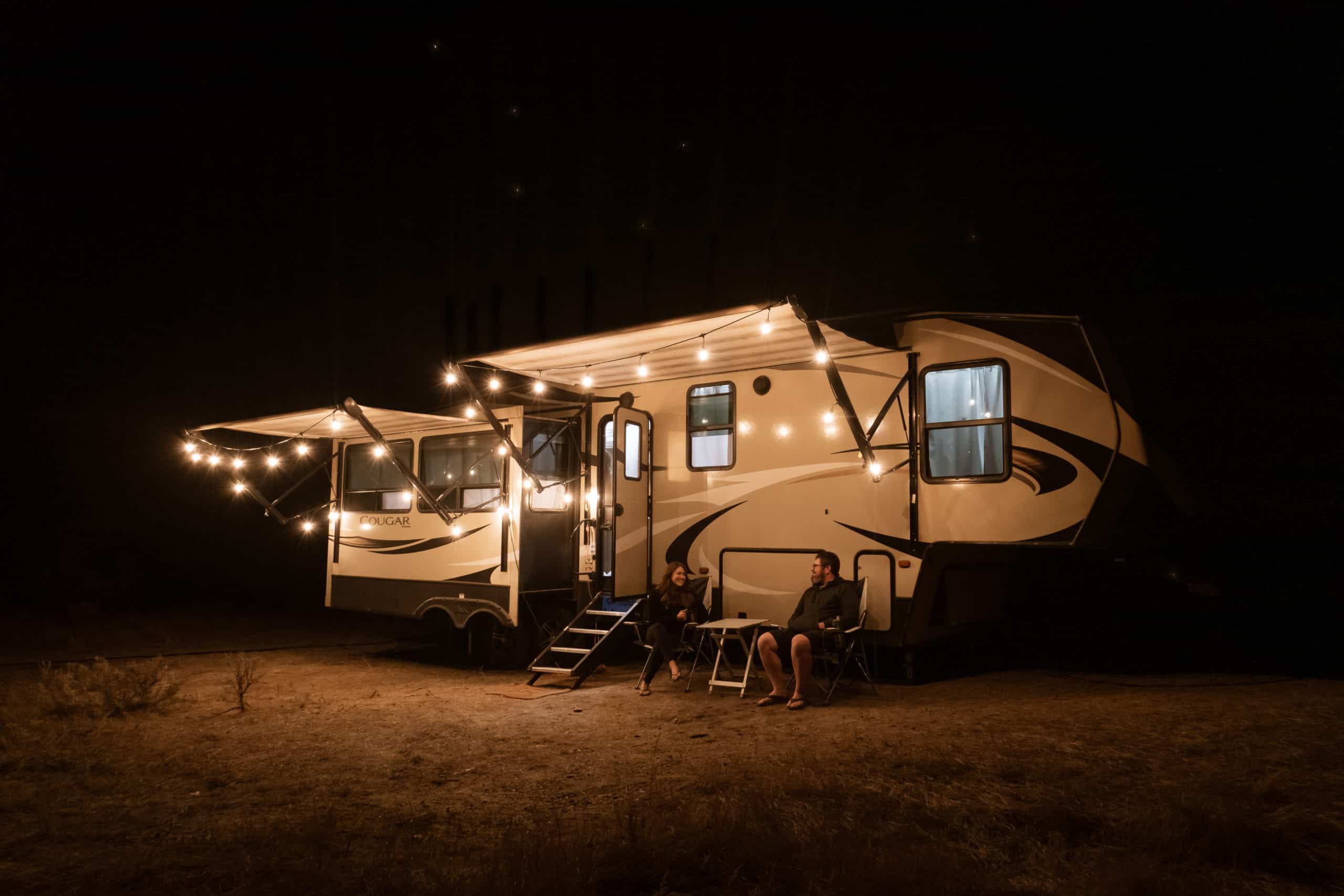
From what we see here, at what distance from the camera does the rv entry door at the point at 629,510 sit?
8.39m

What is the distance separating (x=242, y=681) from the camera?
264 inches

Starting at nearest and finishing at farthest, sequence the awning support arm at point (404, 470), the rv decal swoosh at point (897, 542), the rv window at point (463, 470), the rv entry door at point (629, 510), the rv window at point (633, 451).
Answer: the rv decal swoosh at point (897, 542)
the awning support arm at point (404, 470)
the rv entry door at point (629, 510)
the rv window at point (633, 451)
the rv window at point (463, 470)

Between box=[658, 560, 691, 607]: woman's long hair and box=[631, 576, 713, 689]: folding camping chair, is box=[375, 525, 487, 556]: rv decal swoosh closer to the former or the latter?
box=[631, 576, 713, 689]: folding camping chair

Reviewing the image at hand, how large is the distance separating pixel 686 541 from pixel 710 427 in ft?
3.67

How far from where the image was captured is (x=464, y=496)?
908 centimetres

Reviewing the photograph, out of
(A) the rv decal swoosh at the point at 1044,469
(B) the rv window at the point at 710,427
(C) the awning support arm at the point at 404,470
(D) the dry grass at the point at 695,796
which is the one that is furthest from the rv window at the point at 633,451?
(A) the rv decal swoosh at the point at 1044,469

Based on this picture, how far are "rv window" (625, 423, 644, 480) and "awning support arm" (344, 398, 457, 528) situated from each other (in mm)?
1946

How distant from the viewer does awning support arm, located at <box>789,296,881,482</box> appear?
629 cm

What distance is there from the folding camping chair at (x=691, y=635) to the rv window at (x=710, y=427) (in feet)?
3.59

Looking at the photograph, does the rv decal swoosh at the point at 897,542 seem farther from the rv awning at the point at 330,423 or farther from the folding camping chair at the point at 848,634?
the rv awning at the point at 330,423

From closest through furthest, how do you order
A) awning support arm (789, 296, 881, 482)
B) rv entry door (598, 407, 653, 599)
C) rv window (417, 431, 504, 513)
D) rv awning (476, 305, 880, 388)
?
awning support arm (789, 296, 881, 482)
rv awning (476, 305, 880, 388)
rv entry door (598, 407, 653, 599)
rv window (417, 431, 504, 513)

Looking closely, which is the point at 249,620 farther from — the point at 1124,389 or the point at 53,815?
the point at 1124,389

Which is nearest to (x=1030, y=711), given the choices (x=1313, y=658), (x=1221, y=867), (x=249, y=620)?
(x=1221, y=867)

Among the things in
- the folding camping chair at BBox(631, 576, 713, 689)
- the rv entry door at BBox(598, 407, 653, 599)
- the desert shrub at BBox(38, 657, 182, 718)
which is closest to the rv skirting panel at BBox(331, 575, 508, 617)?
the rv entry door at BBox(598, 407, 653, 599)
